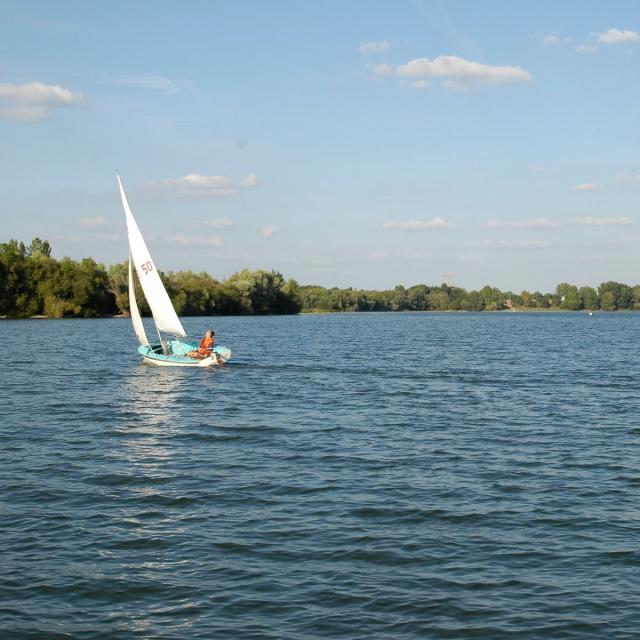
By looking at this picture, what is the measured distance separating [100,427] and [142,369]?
23476 millimetres

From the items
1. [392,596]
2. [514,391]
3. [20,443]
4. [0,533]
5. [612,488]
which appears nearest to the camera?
[392,596]

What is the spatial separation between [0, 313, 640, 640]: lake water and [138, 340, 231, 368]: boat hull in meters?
13.8

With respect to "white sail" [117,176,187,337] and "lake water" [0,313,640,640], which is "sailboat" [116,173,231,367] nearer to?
"white sail" [117,176,187,337]

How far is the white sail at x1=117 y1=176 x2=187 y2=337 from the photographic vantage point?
181ft

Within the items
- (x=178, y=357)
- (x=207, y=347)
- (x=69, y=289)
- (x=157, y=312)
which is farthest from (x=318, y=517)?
(x=69, y=289)

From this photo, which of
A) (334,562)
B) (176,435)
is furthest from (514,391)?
(334,562)

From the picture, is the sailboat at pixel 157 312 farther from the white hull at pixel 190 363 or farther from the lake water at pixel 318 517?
the lake water at pixel 318 517

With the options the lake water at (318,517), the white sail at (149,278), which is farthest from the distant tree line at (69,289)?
the lake water at (318,517)

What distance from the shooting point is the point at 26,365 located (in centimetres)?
5581

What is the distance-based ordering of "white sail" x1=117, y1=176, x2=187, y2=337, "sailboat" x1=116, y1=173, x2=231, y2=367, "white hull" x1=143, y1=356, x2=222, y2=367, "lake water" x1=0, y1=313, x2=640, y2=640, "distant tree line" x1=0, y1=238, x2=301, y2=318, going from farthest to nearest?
1. "distant tree line" x1=0, y1=238, x2=301, y2=318
2. "white sail" x1=117, y1=176, x2=187, y2=337
3. "sailboat" x1=116, y1=173, x2=231, y2=367
4. "white hull" x1=143, y1=356, x2=222, y2=367
5. "lake water" x1=0, y1=313, x2=640, y2=640

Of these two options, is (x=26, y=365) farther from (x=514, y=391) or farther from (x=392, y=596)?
(x=392, y=596)

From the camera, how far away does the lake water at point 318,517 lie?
12.7 metres

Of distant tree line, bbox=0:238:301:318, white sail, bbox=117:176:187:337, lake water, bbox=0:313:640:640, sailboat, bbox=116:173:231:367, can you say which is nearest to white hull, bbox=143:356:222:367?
sailboat, bbox=116:173:231:367

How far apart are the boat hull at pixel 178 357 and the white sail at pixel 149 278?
174cm
